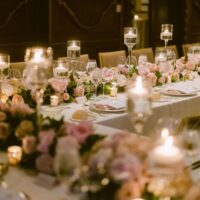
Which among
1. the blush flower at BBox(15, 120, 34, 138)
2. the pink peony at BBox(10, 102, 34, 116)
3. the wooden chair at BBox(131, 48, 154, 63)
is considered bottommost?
the blush flower at BBox(15, 120, 34, 138)

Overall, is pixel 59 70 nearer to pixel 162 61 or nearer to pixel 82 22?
pixel 162 61

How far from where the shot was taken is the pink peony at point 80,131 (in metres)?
1.74

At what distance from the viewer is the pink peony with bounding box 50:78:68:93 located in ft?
9.25

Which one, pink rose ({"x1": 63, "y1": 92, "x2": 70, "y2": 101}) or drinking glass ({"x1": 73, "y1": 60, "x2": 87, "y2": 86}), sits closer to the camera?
pink rose ({"x1": 63, "y1": 92, "x2": 70, "y2": 101})

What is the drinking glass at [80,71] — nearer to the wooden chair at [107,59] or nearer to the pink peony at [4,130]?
the wooden chair at [107,59]

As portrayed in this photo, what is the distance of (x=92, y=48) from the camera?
6.52 m

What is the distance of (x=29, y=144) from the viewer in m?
1.79

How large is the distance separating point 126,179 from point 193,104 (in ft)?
6.01

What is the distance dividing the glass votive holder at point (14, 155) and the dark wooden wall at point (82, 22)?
12.8 feet

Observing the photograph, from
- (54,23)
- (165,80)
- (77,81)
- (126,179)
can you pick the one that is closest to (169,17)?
(54,23)

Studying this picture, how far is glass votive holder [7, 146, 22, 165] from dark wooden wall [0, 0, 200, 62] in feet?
12.8

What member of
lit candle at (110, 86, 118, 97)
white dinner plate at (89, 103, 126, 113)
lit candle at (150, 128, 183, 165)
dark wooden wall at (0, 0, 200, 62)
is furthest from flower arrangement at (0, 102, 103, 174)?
dark wooden wall at (0, 0, 200, 62)

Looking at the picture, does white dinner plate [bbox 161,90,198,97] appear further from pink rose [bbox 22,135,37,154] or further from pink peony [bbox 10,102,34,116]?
pink rose [bbox 22,135,37,154]

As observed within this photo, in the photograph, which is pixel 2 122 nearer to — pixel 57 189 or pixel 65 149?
pixel 57 189
